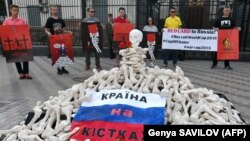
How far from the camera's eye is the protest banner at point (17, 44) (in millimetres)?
7563

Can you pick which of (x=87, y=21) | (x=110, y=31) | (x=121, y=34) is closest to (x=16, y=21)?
→ (x=87, y=21)

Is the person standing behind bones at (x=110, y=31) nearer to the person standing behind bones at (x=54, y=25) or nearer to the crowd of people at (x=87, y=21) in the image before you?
the crowd of people at (x=87, y=21)

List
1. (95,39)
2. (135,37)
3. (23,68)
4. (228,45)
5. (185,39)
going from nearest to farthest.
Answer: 1. (135,37)
2. (23,68)
3. (95,39)
4. (228,45)
5. (185,39)

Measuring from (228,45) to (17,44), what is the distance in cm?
580

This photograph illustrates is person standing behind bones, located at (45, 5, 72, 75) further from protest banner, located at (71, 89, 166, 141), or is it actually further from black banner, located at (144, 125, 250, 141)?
black banner, located at (144, 125, 250, 141)

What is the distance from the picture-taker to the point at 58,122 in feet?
7.59

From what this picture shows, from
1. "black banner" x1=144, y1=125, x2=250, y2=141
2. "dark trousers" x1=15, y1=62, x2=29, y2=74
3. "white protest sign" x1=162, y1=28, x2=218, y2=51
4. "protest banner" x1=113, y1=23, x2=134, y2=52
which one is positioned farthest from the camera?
"white protest sign" x1=162, y1=28, x2=218, y2=51

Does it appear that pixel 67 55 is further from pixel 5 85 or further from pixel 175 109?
pixel 175 109

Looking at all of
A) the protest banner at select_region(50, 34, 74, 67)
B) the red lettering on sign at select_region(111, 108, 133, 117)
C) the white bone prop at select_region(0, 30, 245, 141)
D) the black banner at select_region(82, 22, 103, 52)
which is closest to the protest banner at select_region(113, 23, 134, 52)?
the black banner at select_region(82, 22, 103, 52)

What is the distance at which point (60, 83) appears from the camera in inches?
293

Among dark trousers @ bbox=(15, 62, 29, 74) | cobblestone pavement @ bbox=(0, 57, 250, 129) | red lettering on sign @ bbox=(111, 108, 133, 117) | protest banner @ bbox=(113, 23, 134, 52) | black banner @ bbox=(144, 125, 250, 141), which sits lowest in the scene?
cobblestone pavement @ bbox=(0, 57, 250, 129)

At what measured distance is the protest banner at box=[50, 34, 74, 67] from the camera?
8.09 metres

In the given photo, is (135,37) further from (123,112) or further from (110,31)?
(110,31)

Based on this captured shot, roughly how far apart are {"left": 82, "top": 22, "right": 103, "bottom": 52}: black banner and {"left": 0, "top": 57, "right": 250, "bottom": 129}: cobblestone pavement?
78 cm
